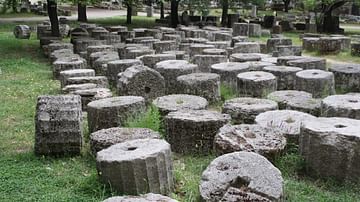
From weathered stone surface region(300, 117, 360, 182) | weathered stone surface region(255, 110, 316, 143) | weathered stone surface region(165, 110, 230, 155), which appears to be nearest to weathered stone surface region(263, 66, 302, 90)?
weathered stone surface region(255, 110, 316, 143)

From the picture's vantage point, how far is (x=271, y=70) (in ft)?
33.8

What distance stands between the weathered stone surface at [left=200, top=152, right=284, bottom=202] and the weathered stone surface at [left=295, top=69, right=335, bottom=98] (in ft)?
15.8

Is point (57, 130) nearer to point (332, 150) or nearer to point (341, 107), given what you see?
point (332, 150)

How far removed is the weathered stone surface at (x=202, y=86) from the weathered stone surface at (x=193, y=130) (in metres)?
2.45

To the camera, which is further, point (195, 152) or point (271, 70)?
point (271, 70)

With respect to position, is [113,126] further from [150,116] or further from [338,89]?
[338,89]

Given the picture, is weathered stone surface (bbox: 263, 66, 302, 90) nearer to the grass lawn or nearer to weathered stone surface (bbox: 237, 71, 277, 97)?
weathered stone surface (bbox: 237, 71, 277, 97)

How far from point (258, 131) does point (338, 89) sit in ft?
16.5

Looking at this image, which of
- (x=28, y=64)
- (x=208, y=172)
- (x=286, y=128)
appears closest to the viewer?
(x=208, y=172)

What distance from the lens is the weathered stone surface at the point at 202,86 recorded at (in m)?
9.10

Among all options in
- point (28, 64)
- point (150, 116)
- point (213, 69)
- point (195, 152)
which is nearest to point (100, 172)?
point (195, 152)

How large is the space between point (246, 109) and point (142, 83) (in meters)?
2.35

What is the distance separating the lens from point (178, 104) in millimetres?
7574

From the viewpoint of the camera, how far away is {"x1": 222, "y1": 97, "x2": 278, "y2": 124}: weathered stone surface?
7288mm
